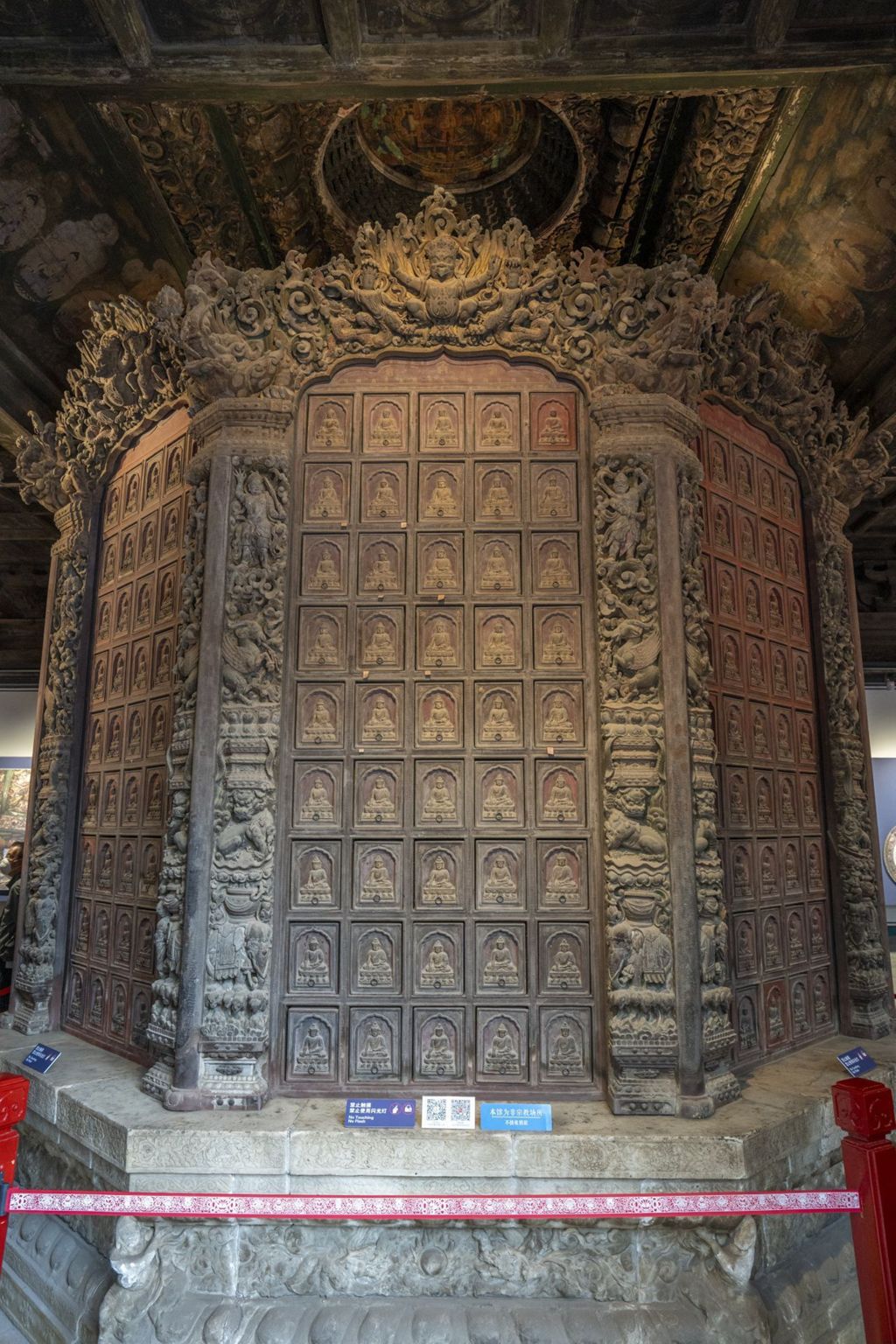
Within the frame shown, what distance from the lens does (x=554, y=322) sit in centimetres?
→ 633

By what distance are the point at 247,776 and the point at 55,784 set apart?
2.81 meters

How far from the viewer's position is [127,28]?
514 cm

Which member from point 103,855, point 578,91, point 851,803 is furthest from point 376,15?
point 851,803

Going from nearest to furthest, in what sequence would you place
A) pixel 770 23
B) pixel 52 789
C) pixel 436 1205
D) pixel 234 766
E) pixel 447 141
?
pixel 436 1205, pixel 770 23, pixel 234 766, pixel 52 789, pixel 447 141

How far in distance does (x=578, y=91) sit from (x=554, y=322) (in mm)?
1480

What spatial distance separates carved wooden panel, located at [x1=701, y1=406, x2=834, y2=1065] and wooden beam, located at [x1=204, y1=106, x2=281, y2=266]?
4576 mm

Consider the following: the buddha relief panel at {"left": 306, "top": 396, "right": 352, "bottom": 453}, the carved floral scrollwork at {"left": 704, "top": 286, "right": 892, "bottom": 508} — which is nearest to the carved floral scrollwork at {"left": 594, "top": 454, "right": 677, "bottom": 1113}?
the carved floral scrollwork at {"left": 704, "top": 286, "right": 892, "bottom": 508}

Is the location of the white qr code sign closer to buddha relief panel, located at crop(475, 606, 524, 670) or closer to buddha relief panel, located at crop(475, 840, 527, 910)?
buddha relief panel, located at crop(475, 840, 527, 910)

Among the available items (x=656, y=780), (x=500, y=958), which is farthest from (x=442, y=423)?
(x=500, y=958)

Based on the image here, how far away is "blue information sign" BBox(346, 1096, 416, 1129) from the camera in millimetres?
4871

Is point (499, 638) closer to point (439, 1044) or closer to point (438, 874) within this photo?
point (438, 874)

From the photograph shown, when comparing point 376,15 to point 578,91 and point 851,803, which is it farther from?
point 851,803

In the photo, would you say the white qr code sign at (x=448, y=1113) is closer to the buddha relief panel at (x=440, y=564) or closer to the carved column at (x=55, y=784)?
the buddha relief panel at (x=440, y=564)

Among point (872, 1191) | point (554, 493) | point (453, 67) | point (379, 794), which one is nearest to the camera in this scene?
point (872, 1191)
